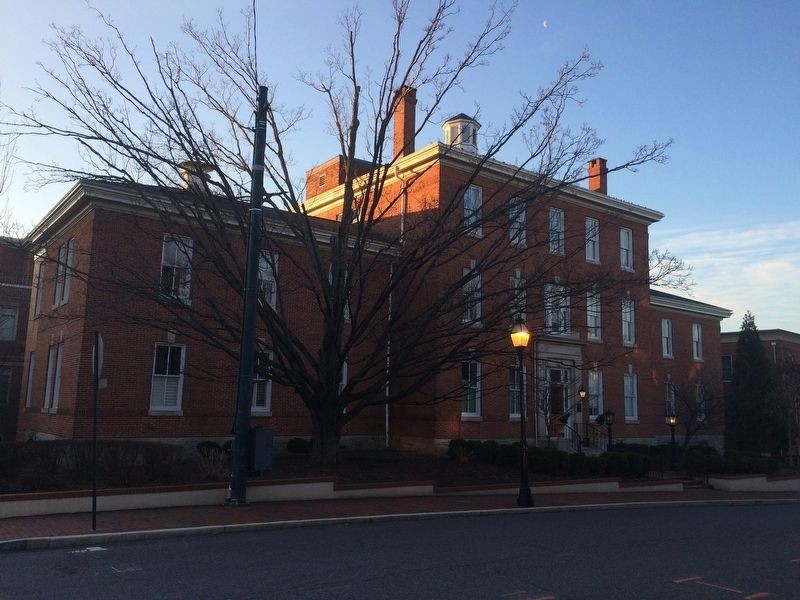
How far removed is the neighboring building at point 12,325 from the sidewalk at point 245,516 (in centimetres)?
2464

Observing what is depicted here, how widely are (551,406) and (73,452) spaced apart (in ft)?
66.0

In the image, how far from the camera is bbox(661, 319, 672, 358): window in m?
37.6

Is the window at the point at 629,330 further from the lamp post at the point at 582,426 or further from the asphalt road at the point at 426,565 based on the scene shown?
the asphalt road at the point at 426,565

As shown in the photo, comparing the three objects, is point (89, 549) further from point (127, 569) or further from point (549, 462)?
point (549, 462)

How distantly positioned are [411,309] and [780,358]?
91.4 ft

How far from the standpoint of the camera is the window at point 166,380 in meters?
22.6

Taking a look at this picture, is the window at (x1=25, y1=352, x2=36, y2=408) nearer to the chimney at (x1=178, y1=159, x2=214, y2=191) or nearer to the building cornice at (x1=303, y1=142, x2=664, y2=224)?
the building cornice at (x1=303, y1=142, x2=664, y2=224)

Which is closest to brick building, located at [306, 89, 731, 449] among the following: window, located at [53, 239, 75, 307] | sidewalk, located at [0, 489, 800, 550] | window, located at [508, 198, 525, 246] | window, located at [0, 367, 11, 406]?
window, located at [508, 198, 525, 246]

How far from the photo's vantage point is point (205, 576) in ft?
25.9

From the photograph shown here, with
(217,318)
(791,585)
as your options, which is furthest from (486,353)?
(791,585)

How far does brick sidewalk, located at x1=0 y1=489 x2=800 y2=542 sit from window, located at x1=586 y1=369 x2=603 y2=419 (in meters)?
13.3

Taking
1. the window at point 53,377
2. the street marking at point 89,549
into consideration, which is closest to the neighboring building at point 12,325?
the window at point 53,377

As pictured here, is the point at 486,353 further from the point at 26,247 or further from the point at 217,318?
the point at 26,247

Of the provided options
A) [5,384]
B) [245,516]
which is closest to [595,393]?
[245,516]
